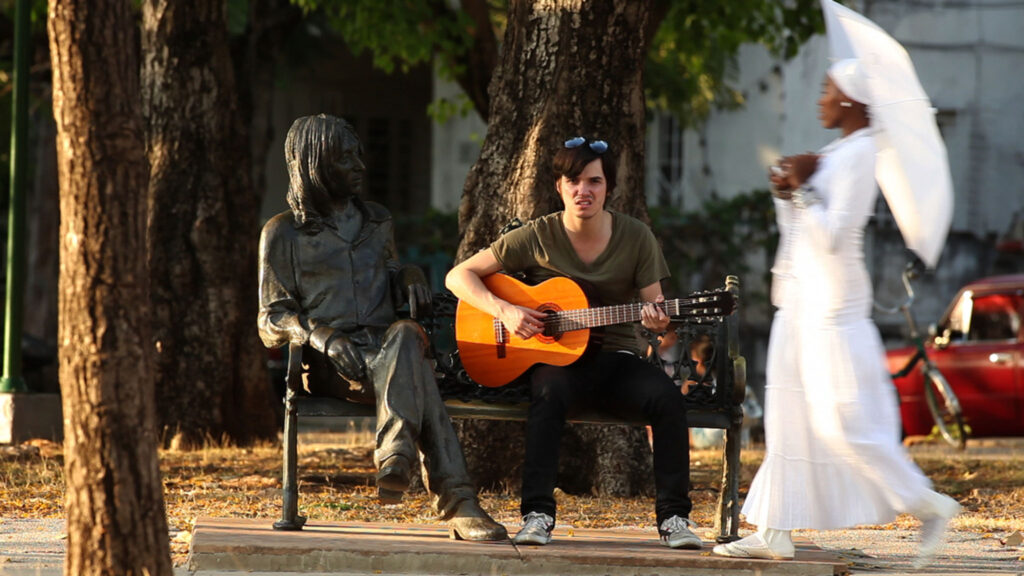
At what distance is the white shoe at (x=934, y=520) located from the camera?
5.73 meters

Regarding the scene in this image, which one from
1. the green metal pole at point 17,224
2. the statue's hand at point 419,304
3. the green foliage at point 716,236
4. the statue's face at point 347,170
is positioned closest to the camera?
the statue's hand at point 419,304

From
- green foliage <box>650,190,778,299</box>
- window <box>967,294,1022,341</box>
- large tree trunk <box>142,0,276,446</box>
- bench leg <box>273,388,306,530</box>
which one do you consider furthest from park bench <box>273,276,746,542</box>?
green foliage <box>650,190,778,299</box>

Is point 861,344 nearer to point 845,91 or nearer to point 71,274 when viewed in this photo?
point 845,91

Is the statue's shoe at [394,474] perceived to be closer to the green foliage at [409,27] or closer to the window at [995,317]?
the green foliage at [409,27]

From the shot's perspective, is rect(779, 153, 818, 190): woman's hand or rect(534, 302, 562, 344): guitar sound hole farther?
rect(534, 302, 562, 344): guitar sound hole

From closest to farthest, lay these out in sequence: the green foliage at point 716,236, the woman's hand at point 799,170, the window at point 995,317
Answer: the woman's hand at point 799,170, the window at point 995,317, the green foliage at point 716,236

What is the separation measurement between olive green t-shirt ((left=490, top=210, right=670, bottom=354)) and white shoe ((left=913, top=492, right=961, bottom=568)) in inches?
55.9

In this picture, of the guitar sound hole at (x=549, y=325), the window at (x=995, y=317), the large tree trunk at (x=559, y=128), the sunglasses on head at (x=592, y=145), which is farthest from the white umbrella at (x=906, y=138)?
the window at (x=995, y=317)

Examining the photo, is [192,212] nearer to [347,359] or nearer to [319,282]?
[319,282]

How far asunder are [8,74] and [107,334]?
57.8 ft

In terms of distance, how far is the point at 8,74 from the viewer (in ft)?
68.4

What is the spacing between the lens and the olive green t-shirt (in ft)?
21.2

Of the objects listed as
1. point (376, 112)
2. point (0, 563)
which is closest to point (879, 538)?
point (0, 563)

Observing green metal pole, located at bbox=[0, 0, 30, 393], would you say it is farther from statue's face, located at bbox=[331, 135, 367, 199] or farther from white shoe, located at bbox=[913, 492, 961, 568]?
white shoe, located at bbox=[913, 492, 961, 568]
